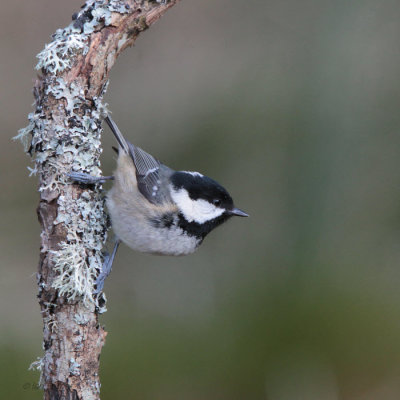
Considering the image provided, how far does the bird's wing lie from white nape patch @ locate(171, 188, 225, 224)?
0.16ft

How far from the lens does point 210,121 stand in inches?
153

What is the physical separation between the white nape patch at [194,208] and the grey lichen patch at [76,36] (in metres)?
0.81

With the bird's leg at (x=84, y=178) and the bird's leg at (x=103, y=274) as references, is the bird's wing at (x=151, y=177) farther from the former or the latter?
the bird's leg at (x=84, y=178)

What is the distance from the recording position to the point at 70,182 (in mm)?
1898

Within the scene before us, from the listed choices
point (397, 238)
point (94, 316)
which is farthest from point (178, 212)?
point (397, 238)

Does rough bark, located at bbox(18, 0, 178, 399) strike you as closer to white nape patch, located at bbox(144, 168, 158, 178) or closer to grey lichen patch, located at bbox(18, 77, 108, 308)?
grey lichen patch, located at bbox(18, 77, 108, 308)

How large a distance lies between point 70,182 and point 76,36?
19.3 inches

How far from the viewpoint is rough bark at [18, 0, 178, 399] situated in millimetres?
1810

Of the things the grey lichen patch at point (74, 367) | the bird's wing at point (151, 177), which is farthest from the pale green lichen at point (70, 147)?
the bird's wing at point (151, 177)

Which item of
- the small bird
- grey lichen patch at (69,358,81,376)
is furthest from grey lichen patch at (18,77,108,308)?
the small bird

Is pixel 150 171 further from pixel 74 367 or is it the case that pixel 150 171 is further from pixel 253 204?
pixel 253 204

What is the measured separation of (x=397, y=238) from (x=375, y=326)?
67 cm

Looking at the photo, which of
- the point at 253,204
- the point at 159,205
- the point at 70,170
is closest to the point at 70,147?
the point at 70,170

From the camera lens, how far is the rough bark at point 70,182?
5.94 feet
